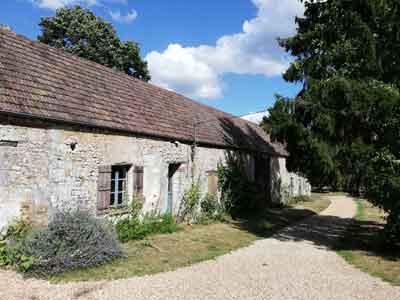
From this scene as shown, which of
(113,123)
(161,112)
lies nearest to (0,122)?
(113,123)

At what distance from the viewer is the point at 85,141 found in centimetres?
833

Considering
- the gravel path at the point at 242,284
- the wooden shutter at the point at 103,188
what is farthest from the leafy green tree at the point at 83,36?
the gravel path at the point at 242,284

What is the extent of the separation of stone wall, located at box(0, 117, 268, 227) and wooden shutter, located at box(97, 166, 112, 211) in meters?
0.10

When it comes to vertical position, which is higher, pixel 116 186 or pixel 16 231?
pixel 116 186

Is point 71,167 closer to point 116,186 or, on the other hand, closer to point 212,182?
point 116,186

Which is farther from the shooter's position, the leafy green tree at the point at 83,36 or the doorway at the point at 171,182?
the leafy green tree at the point at 83,36

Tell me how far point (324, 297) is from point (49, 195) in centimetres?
580

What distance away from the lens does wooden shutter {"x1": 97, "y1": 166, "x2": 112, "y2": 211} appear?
28.2ft

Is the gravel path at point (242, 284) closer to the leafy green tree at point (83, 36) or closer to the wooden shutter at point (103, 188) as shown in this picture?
the wooden shutter at point (103, 188)

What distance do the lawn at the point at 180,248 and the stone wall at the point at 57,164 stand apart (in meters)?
1.52

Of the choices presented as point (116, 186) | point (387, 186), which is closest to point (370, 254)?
point (387, 186)

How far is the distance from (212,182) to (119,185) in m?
4.98

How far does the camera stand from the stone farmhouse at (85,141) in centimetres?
705

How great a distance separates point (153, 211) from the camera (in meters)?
10.6
